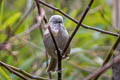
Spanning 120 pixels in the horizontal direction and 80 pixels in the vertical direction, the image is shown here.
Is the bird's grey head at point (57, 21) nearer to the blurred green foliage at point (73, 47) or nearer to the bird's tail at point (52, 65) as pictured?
the bird's tail at point (52, 65)

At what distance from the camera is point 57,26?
2023mm

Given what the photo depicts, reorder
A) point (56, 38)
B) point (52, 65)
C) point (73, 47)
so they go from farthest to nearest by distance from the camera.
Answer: point (73, 47) → point (52, 65) → point (56, 38)

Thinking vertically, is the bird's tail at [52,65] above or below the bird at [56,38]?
below

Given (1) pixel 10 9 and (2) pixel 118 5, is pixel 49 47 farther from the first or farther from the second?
(1) pixel 10 9

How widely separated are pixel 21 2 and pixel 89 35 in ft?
3.85

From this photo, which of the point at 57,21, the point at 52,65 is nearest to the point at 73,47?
the point at 52,65

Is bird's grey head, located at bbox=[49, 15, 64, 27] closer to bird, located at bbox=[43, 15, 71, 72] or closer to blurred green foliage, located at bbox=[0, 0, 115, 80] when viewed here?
bird, located at bbox=[43, 15, 71, 72]

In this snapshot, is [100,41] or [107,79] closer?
[107,79]

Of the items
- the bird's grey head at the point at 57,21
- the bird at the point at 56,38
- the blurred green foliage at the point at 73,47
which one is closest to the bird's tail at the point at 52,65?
the bird at the point at 56,38

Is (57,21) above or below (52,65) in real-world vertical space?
above

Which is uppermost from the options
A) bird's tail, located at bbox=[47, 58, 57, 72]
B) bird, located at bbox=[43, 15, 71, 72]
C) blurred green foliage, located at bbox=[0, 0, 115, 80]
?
bird, located at bbox=[43, 15, 71, 72]

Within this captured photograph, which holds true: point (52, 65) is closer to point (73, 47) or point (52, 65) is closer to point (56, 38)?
point (56, 38)

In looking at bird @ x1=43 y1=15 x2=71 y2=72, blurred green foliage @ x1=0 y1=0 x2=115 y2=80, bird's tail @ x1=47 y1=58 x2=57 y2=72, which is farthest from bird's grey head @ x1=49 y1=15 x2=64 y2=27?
blurred green foliage @ x1=0 y1=0 x2=115 y2=80

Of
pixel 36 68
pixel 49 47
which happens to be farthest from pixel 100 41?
pixel 49 47
